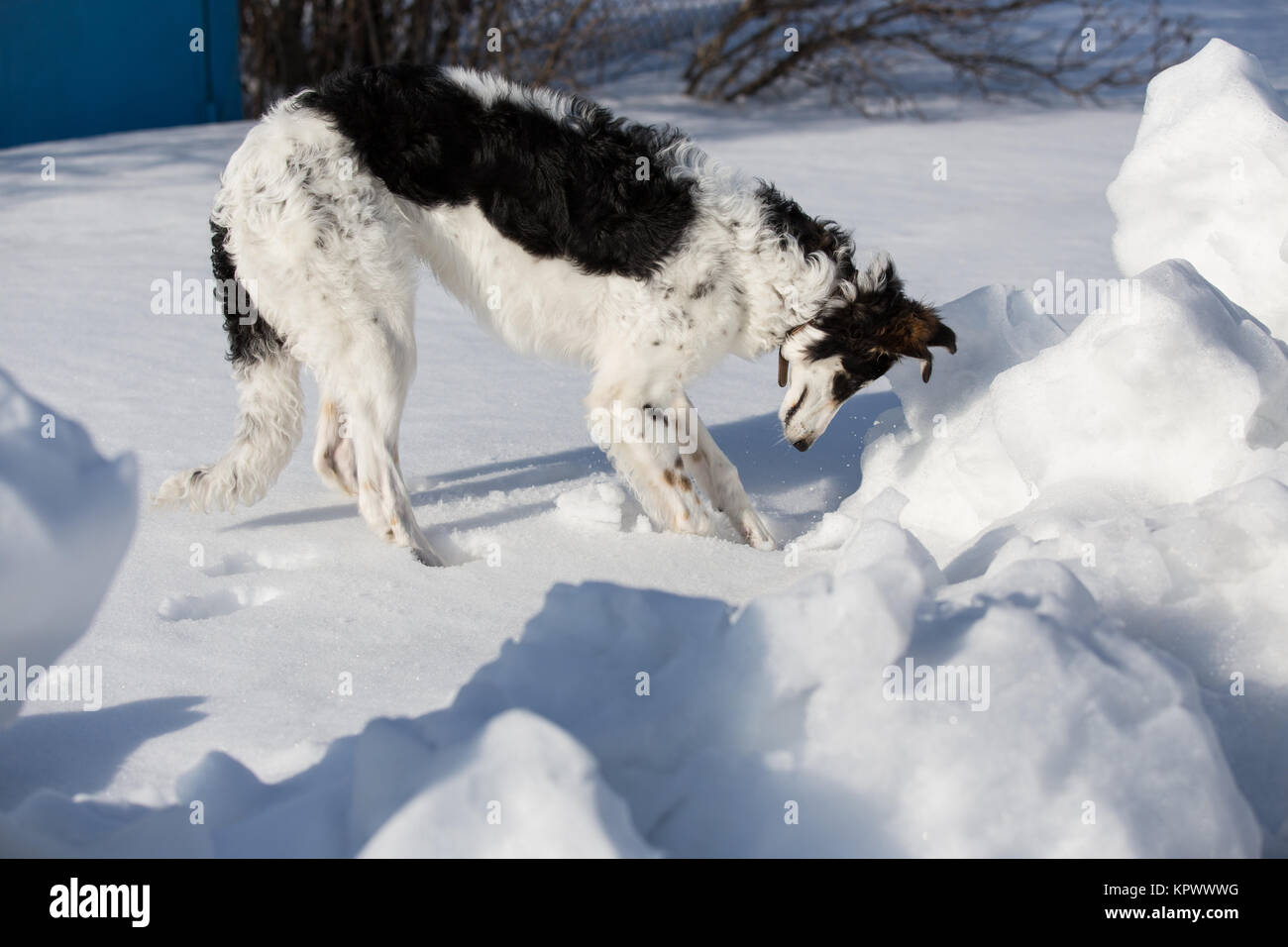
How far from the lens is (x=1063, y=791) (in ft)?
6.38

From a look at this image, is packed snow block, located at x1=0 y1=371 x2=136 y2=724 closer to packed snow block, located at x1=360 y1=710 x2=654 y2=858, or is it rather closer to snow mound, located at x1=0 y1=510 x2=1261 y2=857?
snow mound, located at x1=0 y1=510 x2=1261 y2=857

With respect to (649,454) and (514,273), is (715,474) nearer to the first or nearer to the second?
(649,454)

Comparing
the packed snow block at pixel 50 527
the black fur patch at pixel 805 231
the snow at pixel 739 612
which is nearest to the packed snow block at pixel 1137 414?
the snow at pixel 739 612

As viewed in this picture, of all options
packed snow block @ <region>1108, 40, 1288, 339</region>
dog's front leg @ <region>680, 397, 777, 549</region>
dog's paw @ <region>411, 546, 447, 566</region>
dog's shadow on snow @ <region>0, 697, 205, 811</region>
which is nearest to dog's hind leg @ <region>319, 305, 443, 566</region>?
dog's paw @ <region>411, 546, 447, 566</region>

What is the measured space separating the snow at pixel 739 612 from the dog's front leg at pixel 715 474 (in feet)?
0.59

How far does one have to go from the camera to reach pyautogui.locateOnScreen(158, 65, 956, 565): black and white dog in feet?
11.7

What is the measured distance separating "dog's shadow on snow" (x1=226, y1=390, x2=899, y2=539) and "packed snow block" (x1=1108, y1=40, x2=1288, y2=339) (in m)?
1.22

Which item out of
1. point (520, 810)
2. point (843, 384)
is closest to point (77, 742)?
point (520, 810)

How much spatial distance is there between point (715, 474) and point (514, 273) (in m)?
0.92

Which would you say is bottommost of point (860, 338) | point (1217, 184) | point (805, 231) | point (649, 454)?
point (649, 454)

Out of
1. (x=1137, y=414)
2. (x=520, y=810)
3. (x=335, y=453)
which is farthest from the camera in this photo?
(x=335, y=453)

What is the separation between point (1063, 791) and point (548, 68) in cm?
947

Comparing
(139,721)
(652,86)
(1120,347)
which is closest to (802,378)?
(1120,347)

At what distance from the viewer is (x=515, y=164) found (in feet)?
12.0
